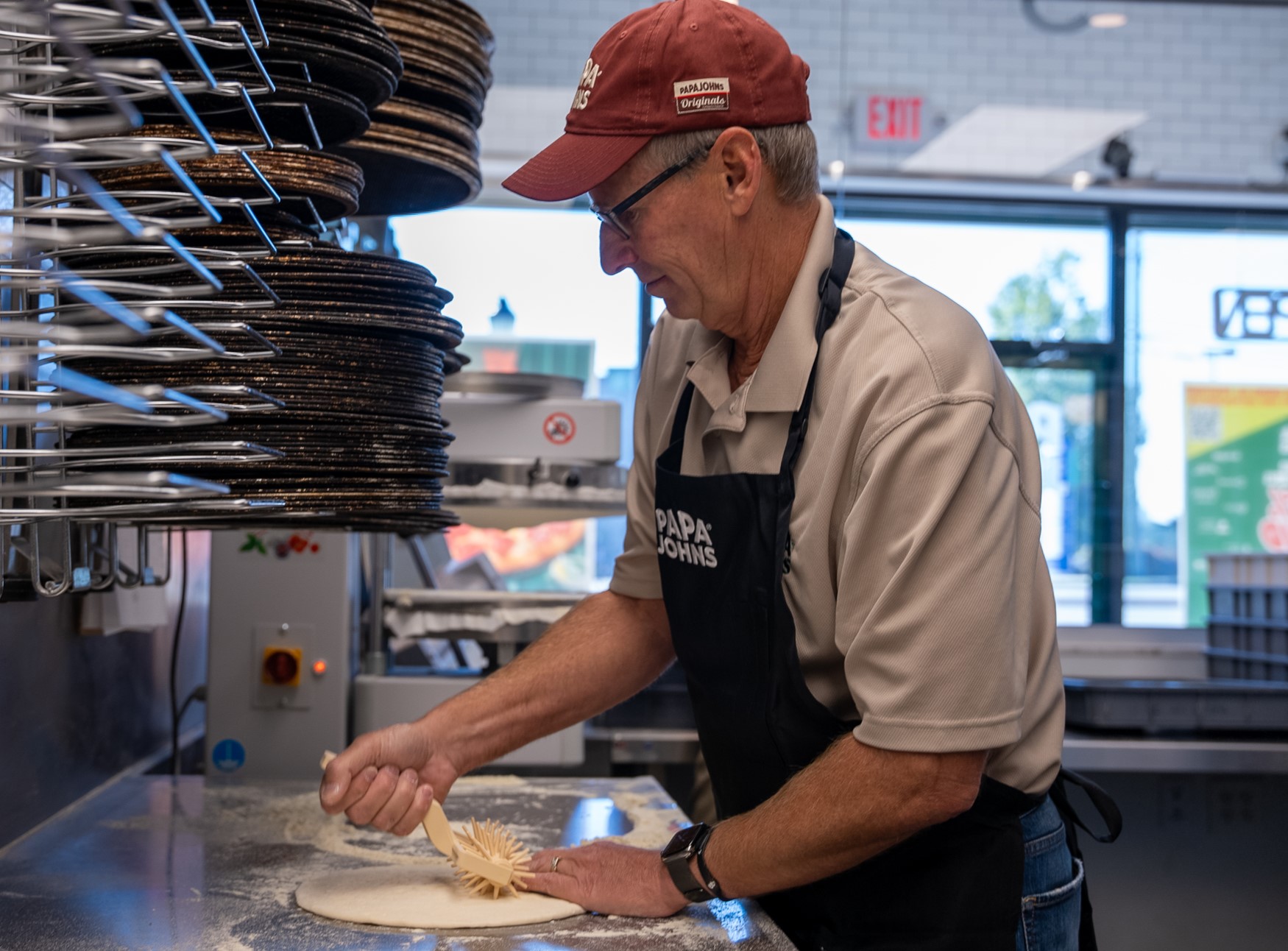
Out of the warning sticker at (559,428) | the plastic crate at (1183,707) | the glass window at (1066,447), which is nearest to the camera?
the warning sticker at (559,428)

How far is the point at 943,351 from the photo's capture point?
1060 millimetres

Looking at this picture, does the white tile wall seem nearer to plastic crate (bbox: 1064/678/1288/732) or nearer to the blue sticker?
plastic crate (bbox: 1064/678/1288/732)

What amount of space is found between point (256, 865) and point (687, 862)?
0.52 metres

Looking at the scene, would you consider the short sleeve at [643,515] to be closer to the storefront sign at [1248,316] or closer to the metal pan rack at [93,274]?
the metal pan rack at [93,274]

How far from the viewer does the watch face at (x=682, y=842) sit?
114 centimetres

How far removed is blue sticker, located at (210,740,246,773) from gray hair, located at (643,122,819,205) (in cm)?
135

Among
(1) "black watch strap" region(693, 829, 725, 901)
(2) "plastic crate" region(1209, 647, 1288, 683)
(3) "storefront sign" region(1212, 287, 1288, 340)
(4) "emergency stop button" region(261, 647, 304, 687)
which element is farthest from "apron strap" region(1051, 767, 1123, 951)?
(3) "storefront sign" region(1212, 287, 1288, 340)

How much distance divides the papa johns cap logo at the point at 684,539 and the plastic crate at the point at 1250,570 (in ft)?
8.95

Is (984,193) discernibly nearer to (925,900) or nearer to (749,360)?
(749,360)

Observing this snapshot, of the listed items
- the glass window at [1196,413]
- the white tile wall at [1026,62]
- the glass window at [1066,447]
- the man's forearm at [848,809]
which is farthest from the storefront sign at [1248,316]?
the man's forearm at [848,809]

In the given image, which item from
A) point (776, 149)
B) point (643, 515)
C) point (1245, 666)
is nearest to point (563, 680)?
point (643, 515)

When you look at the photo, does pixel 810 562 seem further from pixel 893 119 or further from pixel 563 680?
pixel 893 119

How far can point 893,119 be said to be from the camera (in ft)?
16.0

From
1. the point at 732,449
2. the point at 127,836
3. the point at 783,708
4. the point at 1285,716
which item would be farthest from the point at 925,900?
the point at 1285,716
